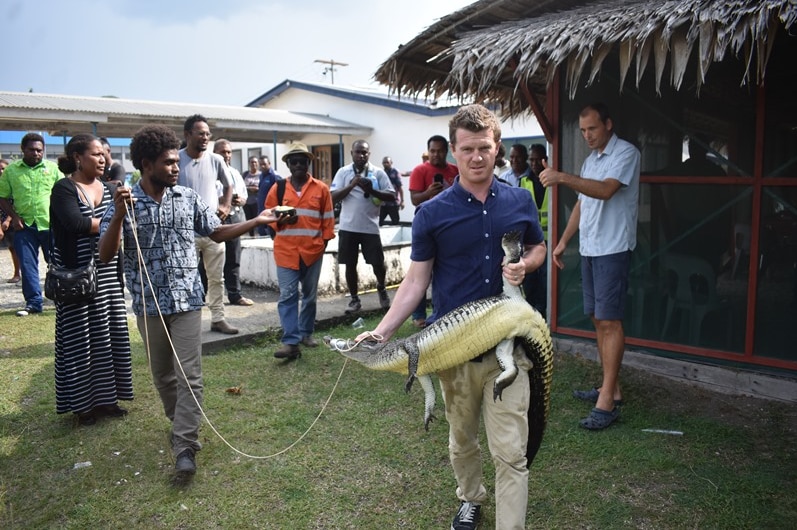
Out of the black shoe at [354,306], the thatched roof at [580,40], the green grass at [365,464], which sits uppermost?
the thatched roof at [580,40]

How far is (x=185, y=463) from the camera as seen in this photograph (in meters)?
3.77

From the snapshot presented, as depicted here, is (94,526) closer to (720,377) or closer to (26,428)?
(26,428)

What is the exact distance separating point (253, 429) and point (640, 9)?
13.1 ft

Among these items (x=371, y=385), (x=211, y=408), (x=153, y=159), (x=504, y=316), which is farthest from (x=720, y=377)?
(x=153, y=159)

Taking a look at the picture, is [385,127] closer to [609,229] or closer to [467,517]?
[609,229]

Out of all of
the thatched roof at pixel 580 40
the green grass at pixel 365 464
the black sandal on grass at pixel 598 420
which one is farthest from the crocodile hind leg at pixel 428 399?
the thatched roof at pixel 580 40

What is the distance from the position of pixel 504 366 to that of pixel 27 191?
704 cm

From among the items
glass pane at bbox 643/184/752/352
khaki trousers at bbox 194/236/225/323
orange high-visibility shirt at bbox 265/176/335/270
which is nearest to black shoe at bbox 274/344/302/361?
orange high-visibility shirt at bbox 265/176/335/270

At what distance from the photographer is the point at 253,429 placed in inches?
176

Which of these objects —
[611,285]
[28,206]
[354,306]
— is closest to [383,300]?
[354,306]

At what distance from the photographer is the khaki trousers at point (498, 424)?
8.93 ft

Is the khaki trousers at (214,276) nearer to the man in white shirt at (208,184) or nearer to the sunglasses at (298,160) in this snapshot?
the man in white shirt at (208,184)

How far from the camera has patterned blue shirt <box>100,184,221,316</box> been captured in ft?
12.7

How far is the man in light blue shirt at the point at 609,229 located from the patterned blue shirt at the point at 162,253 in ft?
7.90
